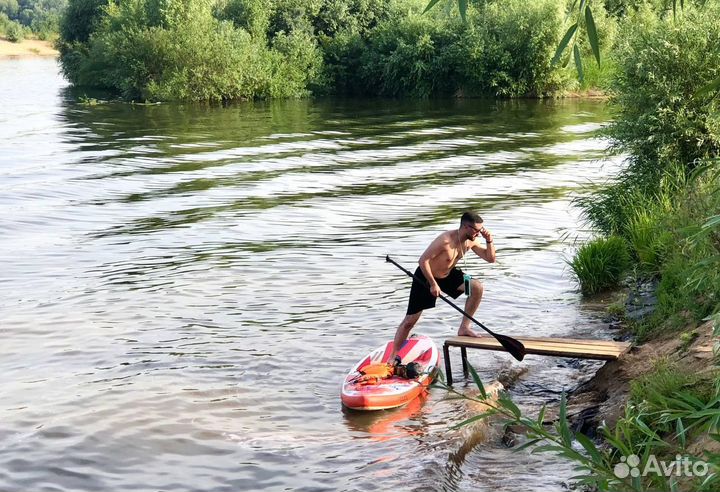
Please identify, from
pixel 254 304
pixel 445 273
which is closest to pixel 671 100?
pixel 445 273

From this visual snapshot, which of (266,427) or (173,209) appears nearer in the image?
(266,427)

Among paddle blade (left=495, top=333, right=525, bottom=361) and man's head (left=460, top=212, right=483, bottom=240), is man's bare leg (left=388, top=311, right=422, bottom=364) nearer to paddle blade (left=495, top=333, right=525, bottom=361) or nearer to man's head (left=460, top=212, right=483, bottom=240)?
man's head (left=460, top=212, right=483, bottom=240)

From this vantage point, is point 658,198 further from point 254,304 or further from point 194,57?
point 194,57

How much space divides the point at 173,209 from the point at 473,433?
42.7 feet

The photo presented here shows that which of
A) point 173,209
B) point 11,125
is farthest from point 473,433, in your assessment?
point 11,125

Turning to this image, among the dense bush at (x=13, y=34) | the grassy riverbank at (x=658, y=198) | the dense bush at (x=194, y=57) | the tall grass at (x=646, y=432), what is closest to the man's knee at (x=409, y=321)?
the tall grass at (x=646, y=432)

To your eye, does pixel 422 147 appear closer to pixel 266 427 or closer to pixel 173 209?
pixel 173 209

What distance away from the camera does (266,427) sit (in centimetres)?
875

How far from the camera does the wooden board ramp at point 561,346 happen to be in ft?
27.8

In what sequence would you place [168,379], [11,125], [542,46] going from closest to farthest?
[168,379]
[11,125]
[542,46]

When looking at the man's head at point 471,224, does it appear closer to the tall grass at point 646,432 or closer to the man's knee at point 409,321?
the man's knee at point 409,321

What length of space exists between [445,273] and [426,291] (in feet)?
1.21

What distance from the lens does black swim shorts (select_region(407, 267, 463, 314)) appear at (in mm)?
10156

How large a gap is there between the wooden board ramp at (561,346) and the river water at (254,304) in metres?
0.60
